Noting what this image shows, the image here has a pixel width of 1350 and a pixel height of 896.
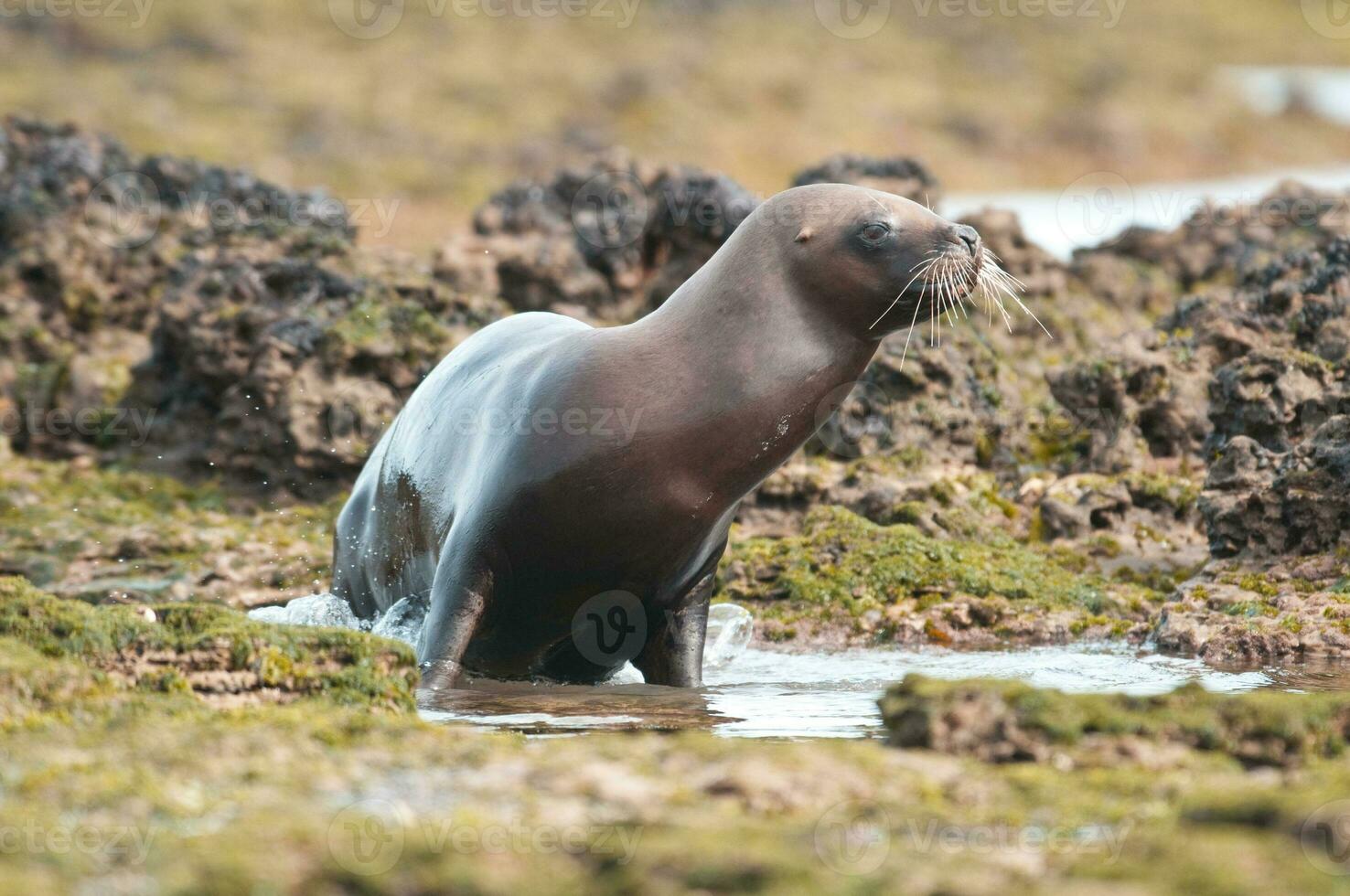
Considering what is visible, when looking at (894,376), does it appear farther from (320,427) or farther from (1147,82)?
(1147,82)

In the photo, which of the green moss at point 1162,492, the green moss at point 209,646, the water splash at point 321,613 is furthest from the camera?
the green moss at point 1162,492

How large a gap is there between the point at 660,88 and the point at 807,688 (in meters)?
59.0

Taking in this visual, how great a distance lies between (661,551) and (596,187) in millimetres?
10676

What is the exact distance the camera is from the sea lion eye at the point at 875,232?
7.40 m

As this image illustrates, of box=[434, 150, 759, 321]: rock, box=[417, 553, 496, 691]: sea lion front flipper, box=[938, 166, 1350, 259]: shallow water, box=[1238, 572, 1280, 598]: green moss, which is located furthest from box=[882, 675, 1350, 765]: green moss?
box=[938, 166, 1350, 259]: shallow water

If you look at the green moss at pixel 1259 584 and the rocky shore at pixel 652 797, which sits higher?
the green moss at pixel 1259 584

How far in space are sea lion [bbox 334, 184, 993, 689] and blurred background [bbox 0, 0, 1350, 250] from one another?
32.9 metres

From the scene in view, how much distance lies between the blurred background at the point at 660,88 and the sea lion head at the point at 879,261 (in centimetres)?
3330

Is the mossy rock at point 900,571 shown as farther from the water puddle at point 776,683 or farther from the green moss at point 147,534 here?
the green moss at point 147,534

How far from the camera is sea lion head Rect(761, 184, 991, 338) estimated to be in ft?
24.1

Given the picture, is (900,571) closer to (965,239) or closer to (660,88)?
(965,239)

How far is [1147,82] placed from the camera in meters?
76.2

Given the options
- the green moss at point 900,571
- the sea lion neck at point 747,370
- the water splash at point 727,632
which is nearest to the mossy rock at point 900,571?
the green moss at point 900,571

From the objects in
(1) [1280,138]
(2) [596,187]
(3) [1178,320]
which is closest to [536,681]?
(3) [1178,320]
